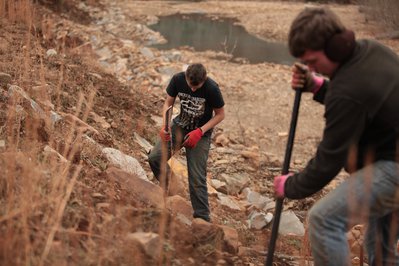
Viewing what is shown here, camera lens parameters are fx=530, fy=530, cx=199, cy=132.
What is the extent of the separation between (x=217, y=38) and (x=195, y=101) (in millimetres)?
16266

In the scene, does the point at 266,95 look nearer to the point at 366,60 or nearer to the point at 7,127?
the point at 7,127

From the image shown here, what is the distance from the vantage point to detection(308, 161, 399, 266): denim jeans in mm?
2561

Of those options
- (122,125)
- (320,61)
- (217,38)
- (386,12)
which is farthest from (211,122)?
(386,12)

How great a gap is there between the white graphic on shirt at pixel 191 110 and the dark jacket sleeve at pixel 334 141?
6.04ft

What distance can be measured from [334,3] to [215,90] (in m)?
27.9

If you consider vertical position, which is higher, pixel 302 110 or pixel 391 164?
pixel 391 164

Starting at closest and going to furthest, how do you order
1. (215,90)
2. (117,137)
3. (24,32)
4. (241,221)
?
(215,90), (241,221), (117,137), (24,32)

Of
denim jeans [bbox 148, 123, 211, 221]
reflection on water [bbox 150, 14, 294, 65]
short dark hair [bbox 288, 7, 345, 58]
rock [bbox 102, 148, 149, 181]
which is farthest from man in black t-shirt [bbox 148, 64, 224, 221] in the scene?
reflection on water [bbox 150, 14, 294, 65]

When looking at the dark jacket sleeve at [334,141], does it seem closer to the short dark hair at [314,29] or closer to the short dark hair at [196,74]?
the short dark hair at [314,29]

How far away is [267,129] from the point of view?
1005 cm

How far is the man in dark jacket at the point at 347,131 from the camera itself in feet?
7.95

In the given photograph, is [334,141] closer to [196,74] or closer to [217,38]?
[196,74]

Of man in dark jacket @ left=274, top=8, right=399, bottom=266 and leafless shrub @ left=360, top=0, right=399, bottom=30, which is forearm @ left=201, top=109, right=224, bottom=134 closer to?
man in dark jacket @ left=274, top=8, right=399, bottom=266

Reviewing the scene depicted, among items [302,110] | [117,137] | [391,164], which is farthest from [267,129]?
[391,164]
